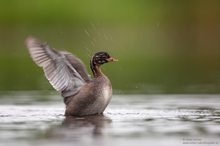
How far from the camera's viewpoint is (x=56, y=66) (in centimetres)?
1534

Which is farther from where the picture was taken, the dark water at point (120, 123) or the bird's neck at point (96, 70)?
the bird's neck at point (96, 70)

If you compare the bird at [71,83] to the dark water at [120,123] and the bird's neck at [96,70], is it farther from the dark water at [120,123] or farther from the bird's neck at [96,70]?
the dark water at [120,123]

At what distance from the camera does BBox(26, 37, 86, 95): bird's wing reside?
15281mm

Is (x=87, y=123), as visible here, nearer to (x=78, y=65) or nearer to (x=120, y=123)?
(x=120, y=123)

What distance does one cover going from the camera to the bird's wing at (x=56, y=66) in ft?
50.1

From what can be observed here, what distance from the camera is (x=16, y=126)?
13.3m

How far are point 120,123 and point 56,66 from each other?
201 centimetres

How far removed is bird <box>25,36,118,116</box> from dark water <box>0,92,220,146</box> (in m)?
0.27

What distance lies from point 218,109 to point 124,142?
4.21 metres

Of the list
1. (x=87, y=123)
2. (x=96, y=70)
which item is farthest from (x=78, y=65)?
(x=87, y=123)

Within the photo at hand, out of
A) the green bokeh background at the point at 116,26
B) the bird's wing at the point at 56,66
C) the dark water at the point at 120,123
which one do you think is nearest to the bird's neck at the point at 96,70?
the bird's wing at the point at 56,66

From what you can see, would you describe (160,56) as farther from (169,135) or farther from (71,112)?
(169,135)

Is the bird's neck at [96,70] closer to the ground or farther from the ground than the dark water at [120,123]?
farther from the ground

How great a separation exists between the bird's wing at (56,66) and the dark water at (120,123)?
1.71 feet
